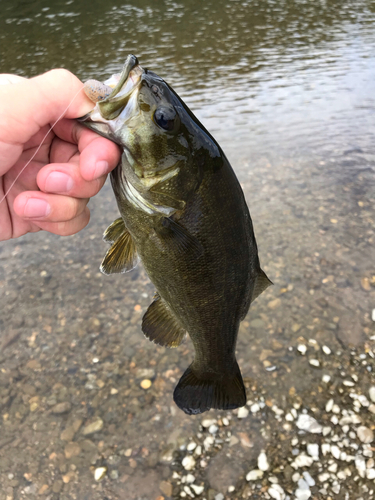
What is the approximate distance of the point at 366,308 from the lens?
400 centimetres

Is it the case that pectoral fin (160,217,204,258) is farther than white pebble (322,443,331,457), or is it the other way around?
white pebble (322,443,331,457)

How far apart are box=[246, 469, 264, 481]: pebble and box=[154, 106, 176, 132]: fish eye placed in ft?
8.57

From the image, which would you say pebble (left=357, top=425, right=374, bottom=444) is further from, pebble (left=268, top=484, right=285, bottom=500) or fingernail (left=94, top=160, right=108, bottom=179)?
fingernail (left=94, top=160, right=108, bottom=179)

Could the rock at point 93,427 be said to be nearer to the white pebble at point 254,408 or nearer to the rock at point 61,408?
the rock at point 61,408

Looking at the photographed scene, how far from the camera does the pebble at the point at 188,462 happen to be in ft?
9.81

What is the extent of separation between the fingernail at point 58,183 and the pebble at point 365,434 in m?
2.88

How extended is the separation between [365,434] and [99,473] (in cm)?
212

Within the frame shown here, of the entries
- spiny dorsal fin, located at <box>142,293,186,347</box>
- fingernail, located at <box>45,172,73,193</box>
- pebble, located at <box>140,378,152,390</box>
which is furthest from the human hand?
pebble, located at <box>140,378,152,390</box>

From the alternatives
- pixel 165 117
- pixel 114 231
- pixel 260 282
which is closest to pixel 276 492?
pixel 260 282

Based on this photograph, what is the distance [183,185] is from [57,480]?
262cm

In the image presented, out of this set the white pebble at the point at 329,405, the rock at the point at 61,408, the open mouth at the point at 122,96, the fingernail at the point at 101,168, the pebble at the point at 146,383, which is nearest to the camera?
the open mouth at the point at 122,96

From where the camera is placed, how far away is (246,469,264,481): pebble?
114 inches

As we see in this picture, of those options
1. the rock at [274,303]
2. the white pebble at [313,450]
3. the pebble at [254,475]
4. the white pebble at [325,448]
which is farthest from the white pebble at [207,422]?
the rock at [274,303]

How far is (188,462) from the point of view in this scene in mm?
3010
